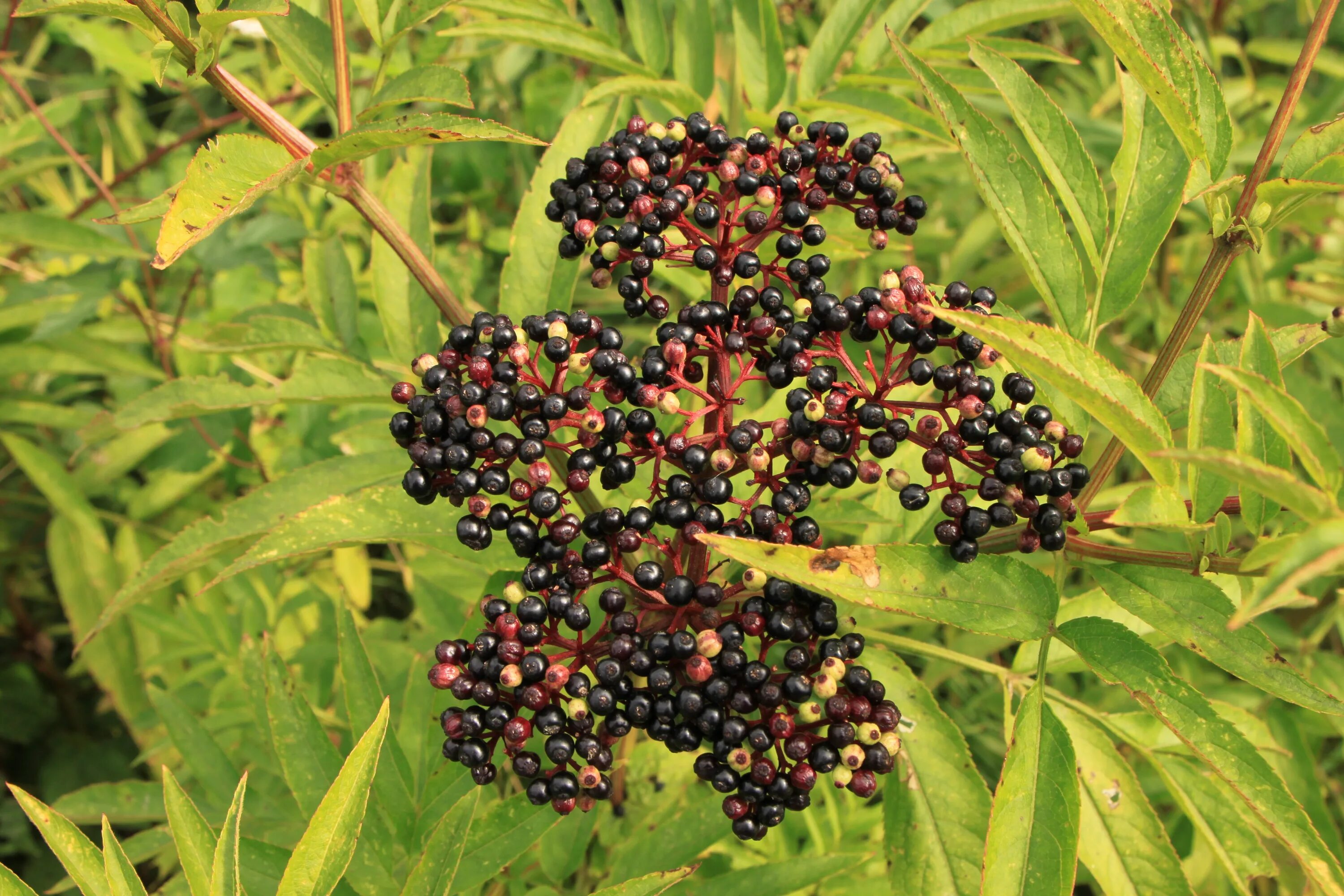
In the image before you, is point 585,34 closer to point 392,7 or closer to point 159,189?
point 392,7

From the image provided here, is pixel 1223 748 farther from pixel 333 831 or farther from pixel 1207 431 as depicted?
pixel 333 831

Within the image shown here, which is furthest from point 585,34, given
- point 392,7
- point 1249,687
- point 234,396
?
point 1249,687

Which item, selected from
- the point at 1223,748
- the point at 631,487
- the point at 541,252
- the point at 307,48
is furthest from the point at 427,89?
the point at 1223,748

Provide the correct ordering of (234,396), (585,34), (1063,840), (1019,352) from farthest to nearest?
(585,34), (234,396), (1063,840), (1019,352)

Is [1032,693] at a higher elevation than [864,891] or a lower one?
higher

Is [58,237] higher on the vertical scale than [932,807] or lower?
higher

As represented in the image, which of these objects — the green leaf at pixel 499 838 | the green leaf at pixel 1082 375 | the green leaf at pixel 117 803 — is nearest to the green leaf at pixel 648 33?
the green leaf at pixel 1082 375
